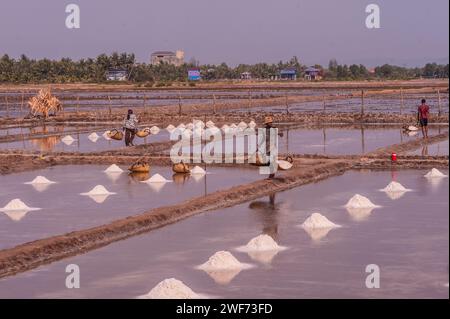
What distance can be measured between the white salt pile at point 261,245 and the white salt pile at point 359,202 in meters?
4.85

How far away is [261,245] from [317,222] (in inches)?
97.8

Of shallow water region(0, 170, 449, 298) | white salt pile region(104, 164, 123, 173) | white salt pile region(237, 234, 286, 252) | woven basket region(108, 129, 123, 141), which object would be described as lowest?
shallow water region(0, 170, 449, 298)

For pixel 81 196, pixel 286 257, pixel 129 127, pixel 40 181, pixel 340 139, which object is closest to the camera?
pixel 286 257

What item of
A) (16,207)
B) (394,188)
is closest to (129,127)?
(394,188)

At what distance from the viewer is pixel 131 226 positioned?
64.0ft

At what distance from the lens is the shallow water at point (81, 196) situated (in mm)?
19844

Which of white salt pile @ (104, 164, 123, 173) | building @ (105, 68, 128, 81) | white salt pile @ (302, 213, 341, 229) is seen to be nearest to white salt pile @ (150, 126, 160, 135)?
white salt pile @ (104, 164, 123, 173)

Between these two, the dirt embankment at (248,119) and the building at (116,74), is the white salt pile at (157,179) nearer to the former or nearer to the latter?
the dirt embankment at (248,119)

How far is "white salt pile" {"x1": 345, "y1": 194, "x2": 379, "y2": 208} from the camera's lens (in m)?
22.0

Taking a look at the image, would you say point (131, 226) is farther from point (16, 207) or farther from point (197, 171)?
point (197, 171)

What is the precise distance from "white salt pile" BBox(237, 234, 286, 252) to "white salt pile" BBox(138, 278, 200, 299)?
3.69 meters

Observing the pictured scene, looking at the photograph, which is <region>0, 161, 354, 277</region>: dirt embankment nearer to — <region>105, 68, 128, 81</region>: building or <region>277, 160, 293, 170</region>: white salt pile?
<region>277, 160, 293, 170</region>: white salt pile

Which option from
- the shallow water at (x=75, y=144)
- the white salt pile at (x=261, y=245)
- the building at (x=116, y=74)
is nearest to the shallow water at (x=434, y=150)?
the shallow water at (x=75, y=144)

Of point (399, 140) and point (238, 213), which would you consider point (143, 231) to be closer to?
point (238, 213)
